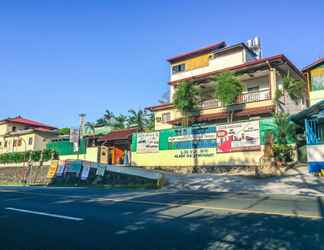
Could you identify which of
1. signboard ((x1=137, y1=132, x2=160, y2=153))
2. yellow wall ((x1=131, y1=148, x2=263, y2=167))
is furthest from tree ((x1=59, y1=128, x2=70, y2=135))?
signboard ((x1=137, y1=132, x2=160, y2=153))

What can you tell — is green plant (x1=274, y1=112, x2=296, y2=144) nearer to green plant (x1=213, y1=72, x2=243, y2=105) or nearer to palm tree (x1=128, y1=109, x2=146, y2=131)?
green plant (x1=213, y1=72, x2=243, y2=105)

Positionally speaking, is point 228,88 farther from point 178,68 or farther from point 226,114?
point 178,68

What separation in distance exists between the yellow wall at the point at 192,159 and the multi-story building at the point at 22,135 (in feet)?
82.2

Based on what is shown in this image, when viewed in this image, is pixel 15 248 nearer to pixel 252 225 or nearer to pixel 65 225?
pixel 65 225

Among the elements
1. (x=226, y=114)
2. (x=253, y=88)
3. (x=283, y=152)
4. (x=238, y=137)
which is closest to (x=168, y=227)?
(x=283, y=152)

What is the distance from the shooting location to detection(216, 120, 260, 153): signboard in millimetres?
20578

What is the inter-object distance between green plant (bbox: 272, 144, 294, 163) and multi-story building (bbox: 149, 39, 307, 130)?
6.96 m

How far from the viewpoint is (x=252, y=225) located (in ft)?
20.4

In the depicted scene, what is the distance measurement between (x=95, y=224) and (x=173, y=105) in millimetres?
26080

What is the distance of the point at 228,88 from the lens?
86.3 feet

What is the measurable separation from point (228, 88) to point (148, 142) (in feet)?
27.8

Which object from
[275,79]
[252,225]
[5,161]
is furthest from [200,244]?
[5,161]

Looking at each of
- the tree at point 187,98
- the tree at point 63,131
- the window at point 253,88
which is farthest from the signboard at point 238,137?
the tree at point 63,131

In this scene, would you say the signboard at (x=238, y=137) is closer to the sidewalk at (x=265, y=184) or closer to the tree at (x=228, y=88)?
the sidewalk at (x=265, y=184)
